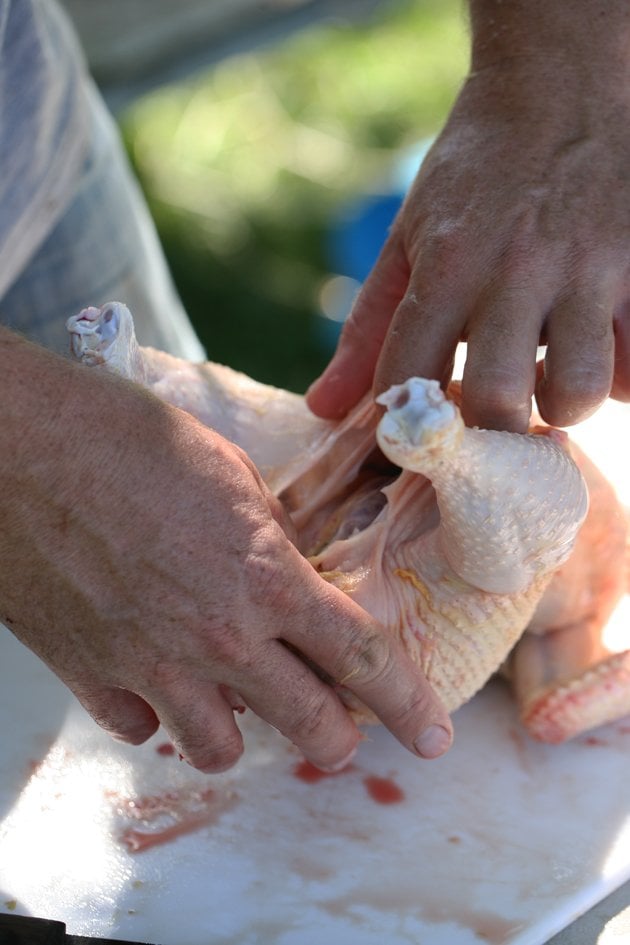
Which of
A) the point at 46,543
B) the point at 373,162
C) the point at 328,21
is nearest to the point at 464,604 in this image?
the point at 46,543

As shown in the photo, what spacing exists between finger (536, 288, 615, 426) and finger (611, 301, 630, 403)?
0.03 metres

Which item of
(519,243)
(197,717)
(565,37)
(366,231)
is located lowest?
(366,231)

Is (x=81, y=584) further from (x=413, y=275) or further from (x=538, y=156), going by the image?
(x=538, y=156)

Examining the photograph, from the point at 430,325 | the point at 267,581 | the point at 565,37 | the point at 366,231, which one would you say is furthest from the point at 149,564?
the point at 366,231

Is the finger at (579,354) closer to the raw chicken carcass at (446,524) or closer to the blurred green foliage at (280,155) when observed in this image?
the raw chicken carcass at (446,524)

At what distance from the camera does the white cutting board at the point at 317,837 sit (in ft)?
4.19

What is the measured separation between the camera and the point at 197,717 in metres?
1.21

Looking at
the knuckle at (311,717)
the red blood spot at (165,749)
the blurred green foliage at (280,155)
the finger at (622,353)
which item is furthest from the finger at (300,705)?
the blurred green foliage at (280,155)

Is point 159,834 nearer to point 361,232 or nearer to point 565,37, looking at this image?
point 565,37

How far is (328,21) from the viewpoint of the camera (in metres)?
4.99

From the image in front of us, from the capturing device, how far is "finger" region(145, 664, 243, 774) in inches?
46.1

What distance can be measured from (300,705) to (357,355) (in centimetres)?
53

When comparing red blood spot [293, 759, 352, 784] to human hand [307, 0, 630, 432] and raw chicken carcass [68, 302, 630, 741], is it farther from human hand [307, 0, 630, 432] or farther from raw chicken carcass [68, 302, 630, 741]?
human hand [307, 0, 630, 432]

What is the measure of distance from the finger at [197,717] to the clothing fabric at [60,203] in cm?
76
